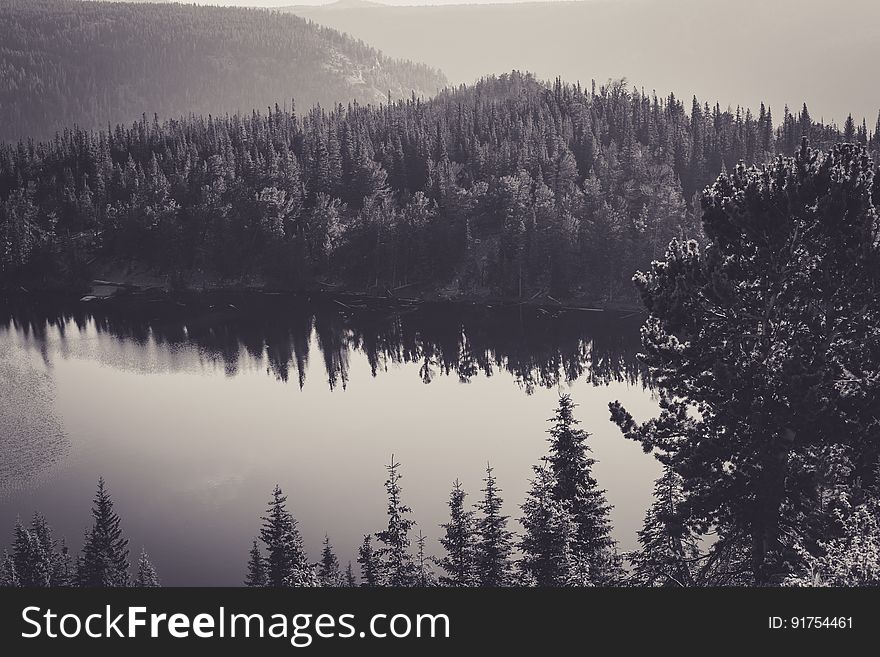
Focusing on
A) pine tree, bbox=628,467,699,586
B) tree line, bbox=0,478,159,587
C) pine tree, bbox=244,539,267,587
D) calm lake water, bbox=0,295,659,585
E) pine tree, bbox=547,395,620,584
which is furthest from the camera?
calm lake water, bbox=0,295,659,585

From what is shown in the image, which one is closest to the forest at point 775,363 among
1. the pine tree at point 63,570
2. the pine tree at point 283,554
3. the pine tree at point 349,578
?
the pine tree at point 283,554

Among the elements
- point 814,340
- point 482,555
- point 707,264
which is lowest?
point 482,555

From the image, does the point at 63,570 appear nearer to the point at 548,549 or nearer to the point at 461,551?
the point at 461,551

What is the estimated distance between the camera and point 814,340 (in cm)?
2352

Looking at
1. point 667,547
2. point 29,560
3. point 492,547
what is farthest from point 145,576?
point 667,547

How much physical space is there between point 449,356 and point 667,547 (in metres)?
66.4

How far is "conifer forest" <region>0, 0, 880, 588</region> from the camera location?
23672 mm

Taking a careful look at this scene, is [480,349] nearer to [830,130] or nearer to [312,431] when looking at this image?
[312,431]

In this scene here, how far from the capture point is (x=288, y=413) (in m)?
77.8

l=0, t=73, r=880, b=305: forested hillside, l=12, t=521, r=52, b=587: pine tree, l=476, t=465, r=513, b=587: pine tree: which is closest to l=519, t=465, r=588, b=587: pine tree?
l=476, t=465, r=513, b=587: pine tree

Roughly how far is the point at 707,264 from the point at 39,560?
113 ft

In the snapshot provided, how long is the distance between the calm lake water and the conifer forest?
393mm

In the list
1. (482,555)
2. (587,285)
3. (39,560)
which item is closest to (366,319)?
(587,285)

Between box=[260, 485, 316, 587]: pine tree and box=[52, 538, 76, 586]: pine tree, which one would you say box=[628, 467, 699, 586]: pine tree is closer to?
box=[260, 485, 316, 587]: pine tree
